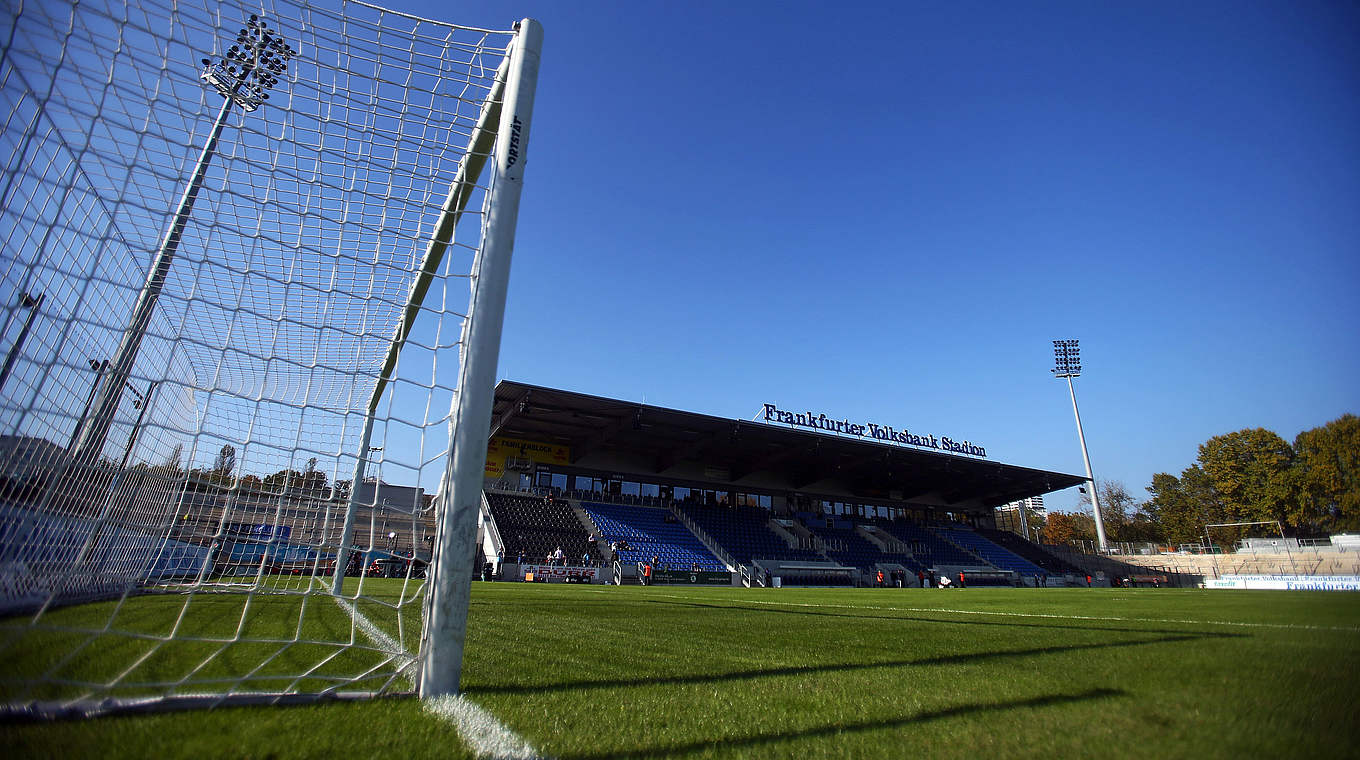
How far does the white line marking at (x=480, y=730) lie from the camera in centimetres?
159

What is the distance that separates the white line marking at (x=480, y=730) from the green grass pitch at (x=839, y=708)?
40mm

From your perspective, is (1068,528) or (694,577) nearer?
(694,577)

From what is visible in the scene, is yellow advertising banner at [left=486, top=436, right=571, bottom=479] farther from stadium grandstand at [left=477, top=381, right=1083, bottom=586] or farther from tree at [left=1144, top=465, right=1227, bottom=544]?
tree at [left=1144, top=465, right=1227, bottom=544]

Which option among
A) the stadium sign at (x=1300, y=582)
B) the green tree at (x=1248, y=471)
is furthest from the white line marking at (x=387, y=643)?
the green tree at (x=1248, y=471)

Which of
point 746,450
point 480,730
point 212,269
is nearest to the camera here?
point 480,730

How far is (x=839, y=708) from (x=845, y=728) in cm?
29

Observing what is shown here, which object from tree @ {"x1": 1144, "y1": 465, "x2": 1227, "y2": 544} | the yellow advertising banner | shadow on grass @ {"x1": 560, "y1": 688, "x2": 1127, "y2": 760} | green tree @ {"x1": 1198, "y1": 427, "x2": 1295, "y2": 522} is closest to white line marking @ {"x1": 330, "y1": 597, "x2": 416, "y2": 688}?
shadow on grass @ {"x1": 560, "y1": 688, "x2": 1127, "y2": 760}

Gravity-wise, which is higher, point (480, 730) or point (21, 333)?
point (21, 333)

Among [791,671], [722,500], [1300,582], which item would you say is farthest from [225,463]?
[1300,582]

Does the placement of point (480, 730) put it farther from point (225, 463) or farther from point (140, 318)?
point (225, 463)

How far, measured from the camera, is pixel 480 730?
5.90ft

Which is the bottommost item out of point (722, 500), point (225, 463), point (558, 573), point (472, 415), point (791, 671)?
point (558, 573)

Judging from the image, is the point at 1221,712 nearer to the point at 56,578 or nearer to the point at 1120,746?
the point at 1120,746

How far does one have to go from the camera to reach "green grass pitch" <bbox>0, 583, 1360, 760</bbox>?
1580 mm
